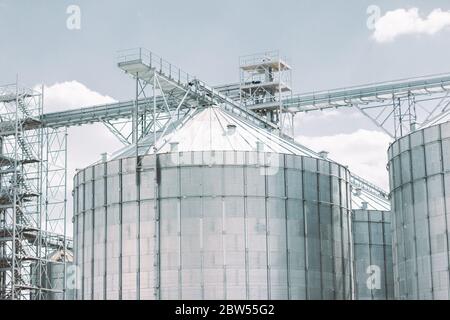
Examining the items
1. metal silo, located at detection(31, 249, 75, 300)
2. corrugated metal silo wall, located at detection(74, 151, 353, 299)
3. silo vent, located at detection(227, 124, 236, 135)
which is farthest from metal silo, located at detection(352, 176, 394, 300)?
metal silo, located at detection(31, 249, 75, 300)

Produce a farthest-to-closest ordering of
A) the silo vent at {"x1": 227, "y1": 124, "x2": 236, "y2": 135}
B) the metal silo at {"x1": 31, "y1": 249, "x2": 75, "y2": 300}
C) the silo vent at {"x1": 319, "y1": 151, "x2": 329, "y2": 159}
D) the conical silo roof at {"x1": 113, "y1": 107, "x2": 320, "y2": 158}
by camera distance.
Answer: the metal silo at {"x1": 31, "y1": 249, "x2": 75, "y2": 300} → the silo vent at {"x1": 319, "y1": 151, "x2": 329, "y2": 159} → the silo vent at {"x1": 227, "y1": 124, "x2": 236, "y2": 135} → the conical silo roof at {"x1": 113, "y1": 107, "x2": 320, "y2": 158}

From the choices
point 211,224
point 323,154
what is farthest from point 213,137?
point 323,154

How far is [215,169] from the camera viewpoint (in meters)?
53.8

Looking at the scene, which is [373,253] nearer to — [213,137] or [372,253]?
[372,253]

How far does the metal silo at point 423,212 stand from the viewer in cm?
4919

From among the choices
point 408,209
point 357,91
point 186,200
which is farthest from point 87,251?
point 357,91

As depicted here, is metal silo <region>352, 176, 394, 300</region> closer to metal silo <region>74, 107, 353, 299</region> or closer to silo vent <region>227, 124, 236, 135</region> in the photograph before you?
metal silo <region>74, 107, 353, 299</region>

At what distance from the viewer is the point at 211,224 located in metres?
52.6

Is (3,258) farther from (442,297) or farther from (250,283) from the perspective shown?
(442,297)

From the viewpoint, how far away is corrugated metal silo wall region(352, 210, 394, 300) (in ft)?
217

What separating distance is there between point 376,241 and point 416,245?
16.7 m

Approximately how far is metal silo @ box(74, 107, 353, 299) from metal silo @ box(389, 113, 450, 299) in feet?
17.3

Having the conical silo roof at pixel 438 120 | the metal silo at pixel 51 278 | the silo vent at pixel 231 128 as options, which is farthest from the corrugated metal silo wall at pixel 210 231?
the metal silo at pixel 51 278
